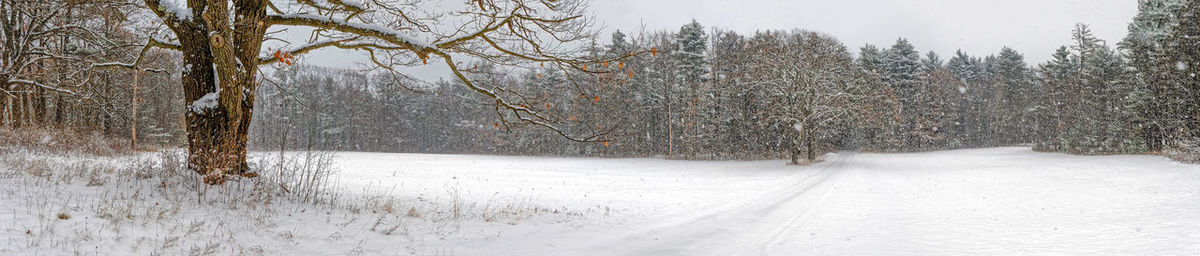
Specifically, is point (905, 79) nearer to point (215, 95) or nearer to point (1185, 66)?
point (1185, 66)

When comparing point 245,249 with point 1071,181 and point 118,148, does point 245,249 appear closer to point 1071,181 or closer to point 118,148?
point 118,148

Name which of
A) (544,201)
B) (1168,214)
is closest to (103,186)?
(544,201)

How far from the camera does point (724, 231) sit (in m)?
8.45

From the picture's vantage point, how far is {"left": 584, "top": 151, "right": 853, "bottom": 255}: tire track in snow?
7004 mm

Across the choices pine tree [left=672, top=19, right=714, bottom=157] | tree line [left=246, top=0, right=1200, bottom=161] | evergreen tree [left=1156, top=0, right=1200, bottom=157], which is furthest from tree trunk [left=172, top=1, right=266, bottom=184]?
evergreen tree [left=1156, top=0, right=1200, bottom=157]

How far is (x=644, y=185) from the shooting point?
17688mm

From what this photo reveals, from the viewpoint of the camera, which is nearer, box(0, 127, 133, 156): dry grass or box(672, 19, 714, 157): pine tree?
box(0, 127, 133, 156): dry grass

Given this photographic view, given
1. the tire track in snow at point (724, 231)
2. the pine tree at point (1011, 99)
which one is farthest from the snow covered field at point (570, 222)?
the pine tree at point (1011, 99)

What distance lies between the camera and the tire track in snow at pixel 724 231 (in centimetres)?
700

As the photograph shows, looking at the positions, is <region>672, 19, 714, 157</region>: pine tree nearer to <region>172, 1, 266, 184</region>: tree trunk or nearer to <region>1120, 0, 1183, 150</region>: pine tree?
<region>1120, 0, 1183, 150</region>: pine tree

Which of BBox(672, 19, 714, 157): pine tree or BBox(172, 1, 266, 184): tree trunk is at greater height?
BBox(672, 19, 714, 157): pine tree

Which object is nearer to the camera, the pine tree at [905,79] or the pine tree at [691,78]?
the pine tree at [691,78]

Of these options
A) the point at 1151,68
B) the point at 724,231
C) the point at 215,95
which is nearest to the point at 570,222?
the point at 724,231

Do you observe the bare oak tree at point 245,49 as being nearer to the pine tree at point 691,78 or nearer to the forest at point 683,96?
the forest at point 683,96
